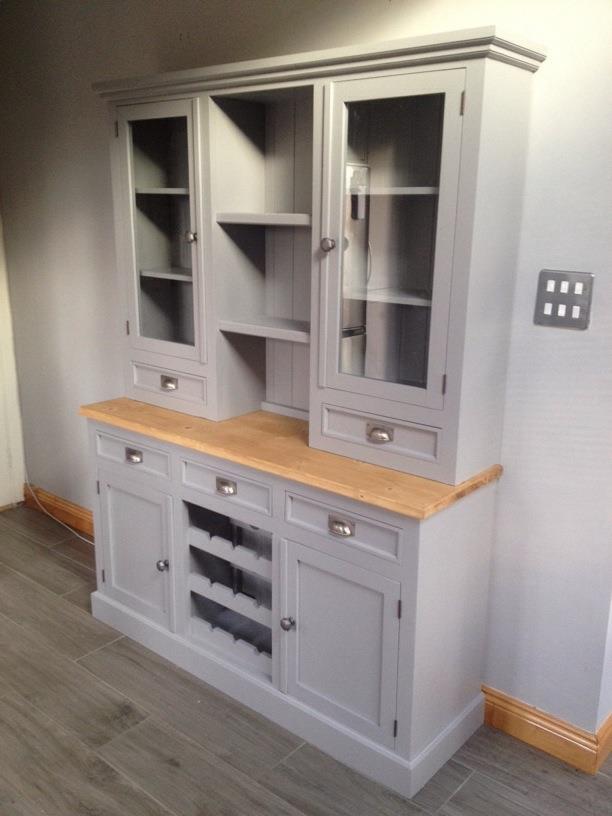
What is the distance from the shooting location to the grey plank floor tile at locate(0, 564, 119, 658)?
263cm

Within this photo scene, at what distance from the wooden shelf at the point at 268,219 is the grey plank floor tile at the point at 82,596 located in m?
1.56

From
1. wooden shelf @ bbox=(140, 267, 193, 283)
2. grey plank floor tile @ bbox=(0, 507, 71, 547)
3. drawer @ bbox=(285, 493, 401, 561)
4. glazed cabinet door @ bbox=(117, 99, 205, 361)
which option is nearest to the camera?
drawer @ bbox=(285, 493, 401, 561)

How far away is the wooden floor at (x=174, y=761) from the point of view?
6.32 ft

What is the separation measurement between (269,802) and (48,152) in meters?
2.64

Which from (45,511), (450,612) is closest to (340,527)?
(450,612)

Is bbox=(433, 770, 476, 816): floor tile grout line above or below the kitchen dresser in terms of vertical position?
below

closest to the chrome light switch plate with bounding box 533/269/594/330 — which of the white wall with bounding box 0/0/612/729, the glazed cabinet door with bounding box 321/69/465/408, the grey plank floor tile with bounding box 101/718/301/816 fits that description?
the white wall with bounding box 0/0/612/729

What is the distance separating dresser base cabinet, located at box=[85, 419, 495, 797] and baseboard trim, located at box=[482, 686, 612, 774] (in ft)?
0.19

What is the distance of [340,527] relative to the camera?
1946 millimetres

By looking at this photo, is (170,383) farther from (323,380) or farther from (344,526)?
(344,526)

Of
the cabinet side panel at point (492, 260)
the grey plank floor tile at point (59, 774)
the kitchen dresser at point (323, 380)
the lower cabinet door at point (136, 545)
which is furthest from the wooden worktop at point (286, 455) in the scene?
the grey plank floor tile at point (59, 774)

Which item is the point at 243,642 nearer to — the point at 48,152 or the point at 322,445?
the point at 322,445

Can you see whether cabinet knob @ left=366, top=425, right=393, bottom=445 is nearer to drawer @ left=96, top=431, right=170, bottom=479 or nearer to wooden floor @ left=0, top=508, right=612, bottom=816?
drawer @ left=96, top=431, right=170, bottom=479

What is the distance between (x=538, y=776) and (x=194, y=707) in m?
1.01
